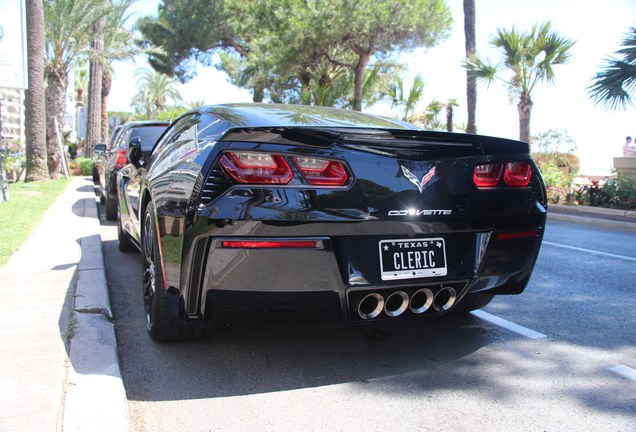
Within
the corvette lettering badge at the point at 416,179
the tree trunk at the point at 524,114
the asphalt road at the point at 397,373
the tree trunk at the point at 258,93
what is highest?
the tree trunk at the point at 258,93

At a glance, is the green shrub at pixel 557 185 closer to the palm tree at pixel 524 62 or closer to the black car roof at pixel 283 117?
the palm tree at pixel 524 62

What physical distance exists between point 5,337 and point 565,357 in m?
3.27

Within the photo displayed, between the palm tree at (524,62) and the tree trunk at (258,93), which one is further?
the tree trunk at (258,93)

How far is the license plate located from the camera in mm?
2941

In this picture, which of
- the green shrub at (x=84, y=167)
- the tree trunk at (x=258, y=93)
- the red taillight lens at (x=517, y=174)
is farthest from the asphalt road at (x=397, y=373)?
the tree trunk at (x=258, y=93)

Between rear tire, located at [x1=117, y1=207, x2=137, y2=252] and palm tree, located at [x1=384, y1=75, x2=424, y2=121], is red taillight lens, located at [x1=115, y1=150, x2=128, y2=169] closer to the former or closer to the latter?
rear tire, located at [x1=117, y1=207, x2=137, y2=252]

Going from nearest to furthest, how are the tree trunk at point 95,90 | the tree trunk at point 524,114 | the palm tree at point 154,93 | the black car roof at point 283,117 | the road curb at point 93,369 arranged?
the road curb at point 93,369
the black car roof at point 283,117
the tree trunk at point 524,114
the tree trunk at point 95,90
the palm tree at point 154,93

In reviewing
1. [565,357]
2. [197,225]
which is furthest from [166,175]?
[565,357]

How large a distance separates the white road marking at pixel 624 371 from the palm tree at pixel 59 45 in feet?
57.4

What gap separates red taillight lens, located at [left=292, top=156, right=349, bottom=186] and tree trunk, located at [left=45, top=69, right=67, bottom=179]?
1689 cm

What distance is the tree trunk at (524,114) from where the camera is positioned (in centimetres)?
1670

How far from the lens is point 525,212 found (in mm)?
3334

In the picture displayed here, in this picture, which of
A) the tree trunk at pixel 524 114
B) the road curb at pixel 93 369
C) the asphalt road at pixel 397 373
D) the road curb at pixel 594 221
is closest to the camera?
the road curb at pixel 93 369

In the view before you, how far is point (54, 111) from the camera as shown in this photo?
1853 centimetres
